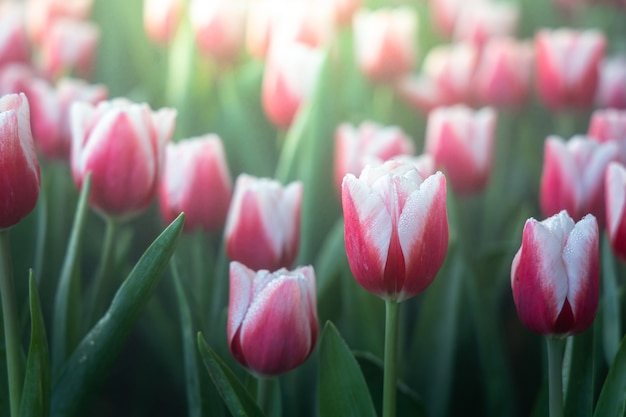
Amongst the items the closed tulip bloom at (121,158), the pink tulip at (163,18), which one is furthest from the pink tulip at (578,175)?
the pink tulip at (163,18)

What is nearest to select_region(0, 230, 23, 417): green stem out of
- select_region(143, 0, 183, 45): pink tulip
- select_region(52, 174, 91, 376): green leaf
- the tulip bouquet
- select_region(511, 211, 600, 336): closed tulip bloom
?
the tulip bouquet

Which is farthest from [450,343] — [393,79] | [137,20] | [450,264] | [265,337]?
[137,20]

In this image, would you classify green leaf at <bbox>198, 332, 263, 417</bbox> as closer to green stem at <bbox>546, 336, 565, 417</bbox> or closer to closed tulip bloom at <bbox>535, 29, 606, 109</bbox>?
green stem at <bbox>546, 336, 565, 417</bbox>

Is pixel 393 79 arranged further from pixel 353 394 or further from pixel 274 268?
pixel 353 394

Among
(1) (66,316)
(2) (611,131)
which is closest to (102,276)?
(1) (66,316)

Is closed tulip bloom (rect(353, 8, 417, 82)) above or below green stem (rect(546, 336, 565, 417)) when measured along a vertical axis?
above

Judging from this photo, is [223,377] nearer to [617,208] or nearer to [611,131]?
[617,208]

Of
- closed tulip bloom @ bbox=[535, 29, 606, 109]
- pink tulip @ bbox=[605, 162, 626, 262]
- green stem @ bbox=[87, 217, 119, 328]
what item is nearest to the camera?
pink tulip @ bbox=[605, 162, 626, 262]
